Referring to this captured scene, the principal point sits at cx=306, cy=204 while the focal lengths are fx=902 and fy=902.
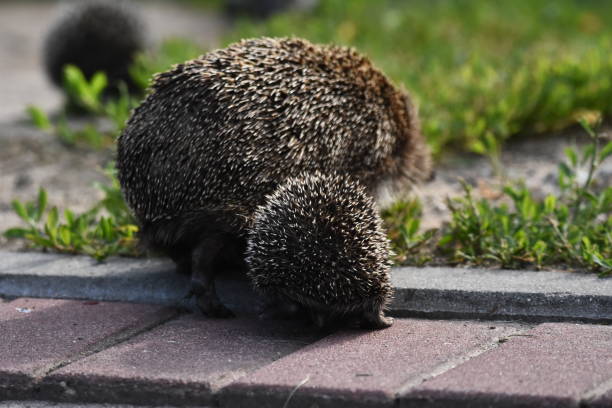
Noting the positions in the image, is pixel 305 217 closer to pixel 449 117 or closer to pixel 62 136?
pixel 449 117

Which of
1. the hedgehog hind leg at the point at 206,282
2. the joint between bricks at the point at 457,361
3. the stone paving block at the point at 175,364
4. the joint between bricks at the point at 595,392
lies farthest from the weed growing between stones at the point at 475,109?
the joint between bricks at the point at 595,392

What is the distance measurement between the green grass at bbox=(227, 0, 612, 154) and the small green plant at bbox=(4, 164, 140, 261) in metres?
2.15

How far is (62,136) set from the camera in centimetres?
686

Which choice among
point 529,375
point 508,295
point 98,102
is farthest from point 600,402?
point 98,102

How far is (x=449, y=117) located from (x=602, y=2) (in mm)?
7381

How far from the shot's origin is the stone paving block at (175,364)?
130 inches

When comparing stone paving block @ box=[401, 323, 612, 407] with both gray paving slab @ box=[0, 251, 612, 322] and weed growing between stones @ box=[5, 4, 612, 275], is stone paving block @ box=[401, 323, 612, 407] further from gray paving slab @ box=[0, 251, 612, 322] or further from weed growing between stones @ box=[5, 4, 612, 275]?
weed growing between stones @ box=[5, 4, 612, 275]

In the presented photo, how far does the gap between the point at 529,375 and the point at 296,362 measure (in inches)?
33.8

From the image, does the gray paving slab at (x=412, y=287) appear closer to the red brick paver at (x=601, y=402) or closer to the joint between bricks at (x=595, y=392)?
the joint between bricks at (x=595, y=392)

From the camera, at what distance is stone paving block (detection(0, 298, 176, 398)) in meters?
3.50

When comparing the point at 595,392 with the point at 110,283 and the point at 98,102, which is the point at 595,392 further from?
the point at 98,102

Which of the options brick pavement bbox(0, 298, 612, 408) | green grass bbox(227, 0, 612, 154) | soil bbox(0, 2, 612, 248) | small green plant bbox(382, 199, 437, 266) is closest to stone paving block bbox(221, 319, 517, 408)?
brick pavement bbox(0, 298, 612, 408)

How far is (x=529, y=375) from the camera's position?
10.4ft

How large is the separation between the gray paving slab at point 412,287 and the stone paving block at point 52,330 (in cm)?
14
